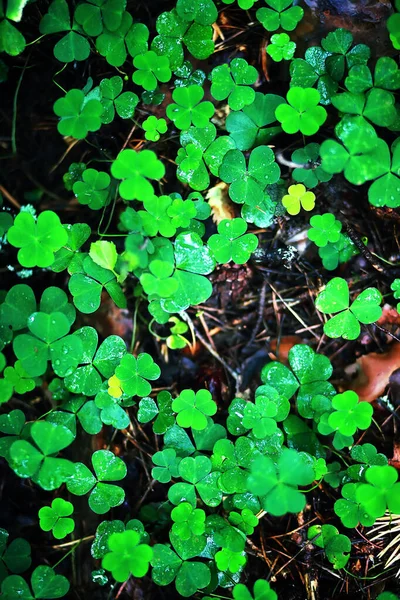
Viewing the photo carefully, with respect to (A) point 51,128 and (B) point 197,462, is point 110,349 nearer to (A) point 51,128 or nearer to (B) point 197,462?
(B) point 197,462

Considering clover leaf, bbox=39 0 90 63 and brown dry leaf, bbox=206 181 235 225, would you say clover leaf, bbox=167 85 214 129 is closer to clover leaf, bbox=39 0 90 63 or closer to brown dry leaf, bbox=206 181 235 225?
brown dry leaf, bbox=206 181 235 225

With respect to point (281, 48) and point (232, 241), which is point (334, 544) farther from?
point (281, 48)

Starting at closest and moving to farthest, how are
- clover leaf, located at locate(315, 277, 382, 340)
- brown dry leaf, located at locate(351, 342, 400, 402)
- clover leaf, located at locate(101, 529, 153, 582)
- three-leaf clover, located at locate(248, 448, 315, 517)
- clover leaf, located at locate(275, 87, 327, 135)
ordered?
three-leaf clover, located at locate(248, 448, 315, 517) → clover leaf, located at locate(101, 529, 153, 582) → clover leaf, located at locate(275, 87, 327, 135) → clover leaf, located at locate(315, 277, 382, 340) → brown dry leaf, located at locate(351, 342, 400, 402)

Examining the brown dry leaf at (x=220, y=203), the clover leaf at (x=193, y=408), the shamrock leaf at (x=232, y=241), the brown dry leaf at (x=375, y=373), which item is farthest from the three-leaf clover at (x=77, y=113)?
the brown dry leaf at (x=375, y=373)

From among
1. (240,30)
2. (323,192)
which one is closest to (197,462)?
(323,192)

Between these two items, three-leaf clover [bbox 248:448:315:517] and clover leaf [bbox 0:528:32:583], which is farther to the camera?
clover leaf [bbox 0:528:32:583]

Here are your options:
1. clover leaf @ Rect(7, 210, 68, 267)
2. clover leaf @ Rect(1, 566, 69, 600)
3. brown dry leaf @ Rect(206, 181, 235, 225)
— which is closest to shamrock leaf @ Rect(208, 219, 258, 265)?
brown dry leaf @ Rect(206, 181, 235, 225)
